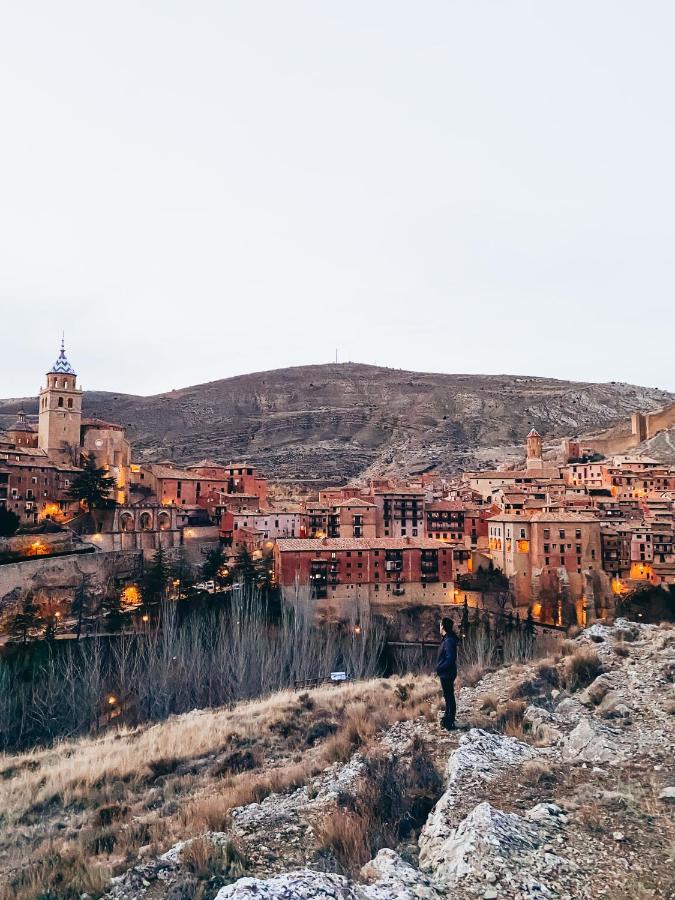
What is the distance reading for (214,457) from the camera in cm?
10175

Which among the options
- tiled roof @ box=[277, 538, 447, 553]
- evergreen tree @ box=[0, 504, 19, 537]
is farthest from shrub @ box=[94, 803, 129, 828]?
evergreen tree @ box=[0, 504, 19, 537]

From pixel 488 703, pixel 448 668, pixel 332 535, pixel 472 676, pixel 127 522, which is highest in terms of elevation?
pixel 127 522

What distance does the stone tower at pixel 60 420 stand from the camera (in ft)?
163

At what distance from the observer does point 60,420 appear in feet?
165

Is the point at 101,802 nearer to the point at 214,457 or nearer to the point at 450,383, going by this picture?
the point at 214,457

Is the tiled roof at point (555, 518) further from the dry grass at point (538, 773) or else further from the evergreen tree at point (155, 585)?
the dry grass at point (538, 773)

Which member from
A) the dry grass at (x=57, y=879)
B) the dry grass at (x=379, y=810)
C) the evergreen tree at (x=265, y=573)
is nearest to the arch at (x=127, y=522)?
the evergreen tree at (x=265, y=573)

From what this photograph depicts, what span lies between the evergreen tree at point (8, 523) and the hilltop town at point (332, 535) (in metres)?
0.71

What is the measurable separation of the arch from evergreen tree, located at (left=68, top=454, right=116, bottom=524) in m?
1.48

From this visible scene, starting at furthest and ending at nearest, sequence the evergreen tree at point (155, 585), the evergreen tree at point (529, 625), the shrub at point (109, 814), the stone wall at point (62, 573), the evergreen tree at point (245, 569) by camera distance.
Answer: the evergreen tree at point (245, 569) < the evergreen tree at point (529, 625) < the evergreen tree at point (155, 585) < the stone wall at point (62, 573) < the shrub at point (109, 814)

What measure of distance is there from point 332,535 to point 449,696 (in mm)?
38865

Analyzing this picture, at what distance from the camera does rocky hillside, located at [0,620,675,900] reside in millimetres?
5309

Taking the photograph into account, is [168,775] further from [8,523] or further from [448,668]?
[8,523]

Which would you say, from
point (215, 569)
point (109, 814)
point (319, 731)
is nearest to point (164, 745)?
point (319, 731)
